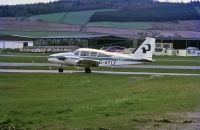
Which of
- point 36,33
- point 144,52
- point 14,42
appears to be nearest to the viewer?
point 144,52

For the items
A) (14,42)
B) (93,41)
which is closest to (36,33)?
(14,42)

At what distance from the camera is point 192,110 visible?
18.2 meters

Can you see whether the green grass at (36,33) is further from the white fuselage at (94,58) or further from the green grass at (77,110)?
the green grass at (77,110)

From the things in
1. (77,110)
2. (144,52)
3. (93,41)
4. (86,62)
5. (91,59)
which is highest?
(93,41)

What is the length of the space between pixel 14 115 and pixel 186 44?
173968 mm

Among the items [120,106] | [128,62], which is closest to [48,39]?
[128,62]

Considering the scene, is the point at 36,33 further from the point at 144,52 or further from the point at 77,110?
the point at 77,110

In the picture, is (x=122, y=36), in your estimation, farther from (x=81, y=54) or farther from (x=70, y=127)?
(x=70, y=127)

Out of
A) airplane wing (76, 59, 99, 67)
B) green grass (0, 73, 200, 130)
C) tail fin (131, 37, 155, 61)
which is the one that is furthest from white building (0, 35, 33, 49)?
green grass (0, 73, 200, 130)

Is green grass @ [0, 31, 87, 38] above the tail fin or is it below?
above

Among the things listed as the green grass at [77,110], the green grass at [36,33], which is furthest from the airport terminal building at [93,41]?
the green grass at [77,110]

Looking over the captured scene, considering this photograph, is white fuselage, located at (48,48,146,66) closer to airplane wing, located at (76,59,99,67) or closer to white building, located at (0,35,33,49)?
airplane wing, located at (76,59,99,67)

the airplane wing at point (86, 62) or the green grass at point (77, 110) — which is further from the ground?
the airplane wing at point (86, 62)

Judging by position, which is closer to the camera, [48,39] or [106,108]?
[106,108]
